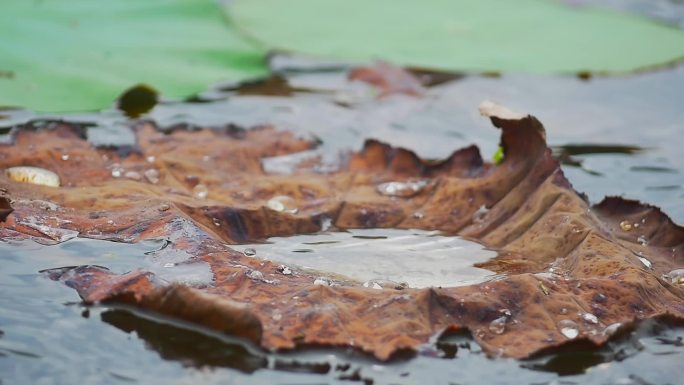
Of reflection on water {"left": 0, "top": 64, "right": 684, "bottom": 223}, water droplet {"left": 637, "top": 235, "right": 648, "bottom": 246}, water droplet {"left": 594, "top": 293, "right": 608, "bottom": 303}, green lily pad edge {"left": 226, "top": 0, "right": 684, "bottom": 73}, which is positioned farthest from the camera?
green lily pad edge {"left": 226, "top": 0, "right": 684, "bottom": 73}

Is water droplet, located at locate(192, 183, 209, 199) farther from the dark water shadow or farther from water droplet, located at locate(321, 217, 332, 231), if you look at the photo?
the dark water shadow

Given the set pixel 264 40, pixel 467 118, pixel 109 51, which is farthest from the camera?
pixel 264 40

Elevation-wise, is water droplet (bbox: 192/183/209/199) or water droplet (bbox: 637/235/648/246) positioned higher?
water droplet (bbox: 637/235/648/246)

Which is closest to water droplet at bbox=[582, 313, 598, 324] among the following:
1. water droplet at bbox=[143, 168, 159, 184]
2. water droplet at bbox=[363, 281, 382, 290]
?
water droplet at bbox=[363, 281, 382, 290]

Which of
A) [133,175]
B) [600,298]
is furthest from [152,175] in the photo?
[600,298]

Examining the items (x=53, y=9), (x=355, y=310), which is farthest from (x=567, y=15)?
(x=355, y=310)

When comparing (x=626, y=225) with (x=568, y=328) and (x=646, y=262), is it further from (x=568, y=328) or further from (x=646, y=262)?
(x=568, y=328)

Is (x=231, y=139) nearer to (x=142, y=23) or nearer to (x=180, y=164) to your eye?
(x=180, y=164)
